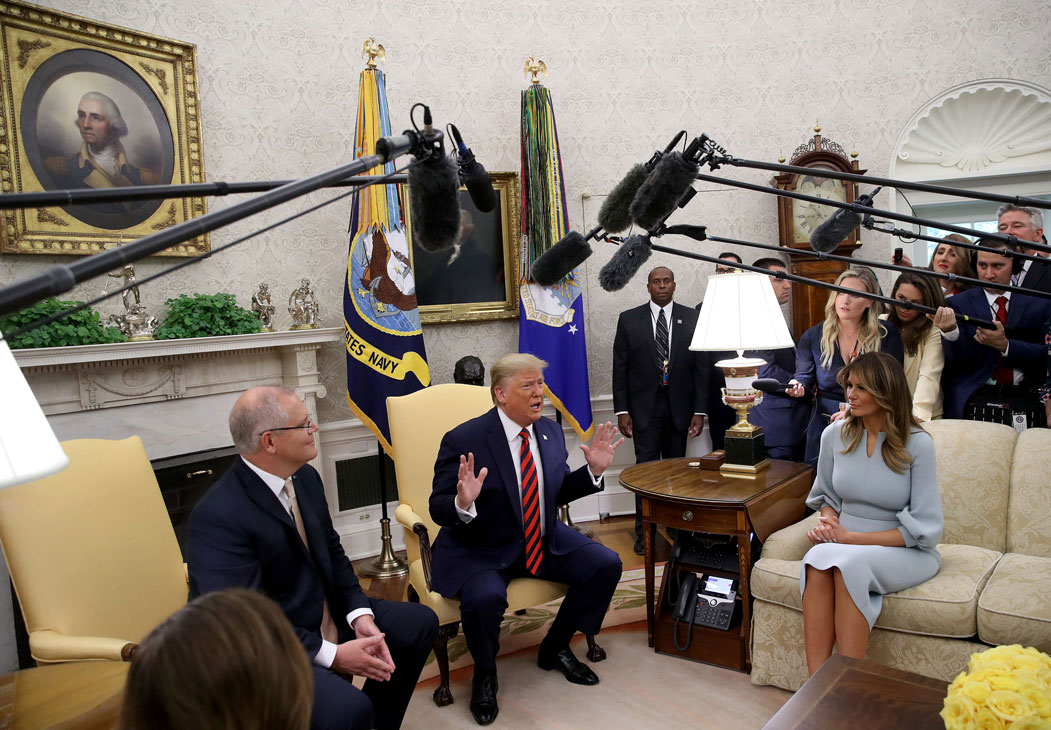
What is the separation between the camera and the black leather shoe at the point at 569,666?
294 cm

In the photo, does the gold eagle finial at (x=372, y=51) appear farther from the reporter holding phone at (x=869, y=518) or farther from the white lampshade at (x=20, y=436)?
the white lampshade at (x=20, y=436)

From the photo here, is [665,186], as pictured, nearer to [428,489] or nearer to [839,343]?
[428,489]

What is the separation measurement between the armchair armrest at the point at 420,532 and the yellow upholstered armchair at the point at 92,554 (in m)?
0.87

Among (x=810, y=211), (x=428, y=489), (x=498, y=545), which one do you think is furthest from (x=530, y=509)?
(x=810, y=211)

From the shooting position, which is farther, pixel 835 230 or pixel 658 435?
pixel 658 435

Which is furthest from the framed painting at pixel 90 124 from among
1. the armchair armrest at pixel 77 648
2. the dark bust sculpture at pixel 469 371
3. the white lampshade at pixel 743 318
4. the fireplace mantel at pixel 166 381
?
the white lampshade at pixel 743 318

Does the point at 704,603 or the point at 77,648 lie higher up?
the point at 77,648

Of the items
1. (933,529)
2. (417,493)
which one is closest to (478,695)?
(417,493)

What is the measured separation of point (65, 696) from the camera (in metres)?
1.98

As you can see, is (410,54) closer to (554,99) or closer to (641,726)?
(554,99)

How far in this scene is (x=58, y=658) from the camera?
85.1 inches

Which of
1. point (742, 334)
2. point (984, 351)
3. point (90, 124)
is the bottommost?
point (984, 351)

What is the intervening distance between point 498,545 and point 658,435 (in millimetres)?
2086

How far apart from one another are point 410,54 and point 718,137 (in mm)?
2320
